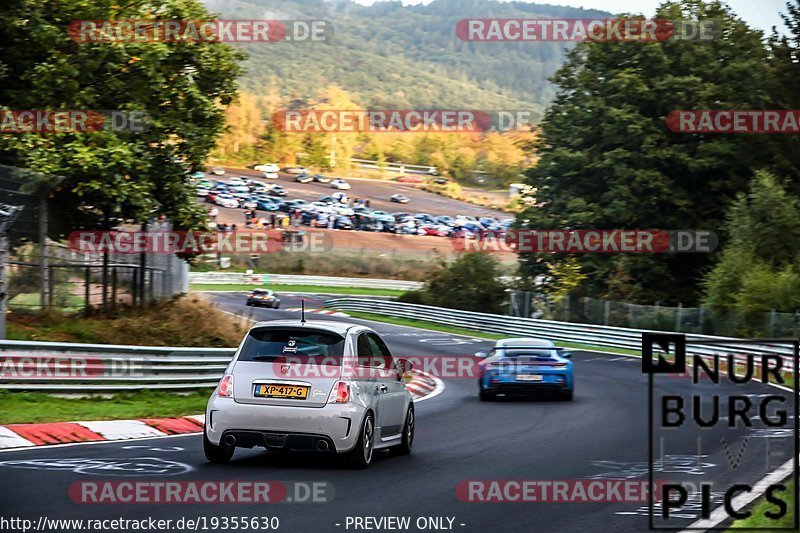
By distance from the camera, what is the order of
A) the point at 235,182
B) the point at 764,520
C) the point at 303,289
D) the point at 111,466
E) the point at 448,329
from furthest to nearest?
the point at 235,182, the point at 303,289, the point at 448,329, the point at 111,466, the point at 764,520

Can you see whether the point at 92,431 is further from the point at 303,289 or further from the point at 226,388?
the point at 303,289

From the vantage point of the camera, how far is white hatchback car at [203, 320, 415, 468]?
38.8 feet

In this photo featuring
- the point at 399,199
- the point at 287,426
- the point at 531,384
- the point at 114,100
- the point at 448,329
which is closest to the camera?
the point at 287,426

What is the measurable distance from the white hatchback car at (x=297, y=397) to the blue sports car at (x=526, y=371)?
32.3 ft

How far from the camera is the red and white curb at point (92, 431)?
13.8m

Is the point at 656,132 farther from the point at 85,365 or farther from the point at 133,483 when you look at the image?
the point at 133,483

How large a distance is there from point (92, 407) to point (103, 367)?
5.35ft

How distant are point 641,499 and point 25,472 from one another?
558 centimetres

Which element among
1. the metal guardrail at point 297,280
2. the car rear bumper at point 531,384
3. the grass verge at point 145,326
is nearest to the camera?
the grass verge at point 145,326

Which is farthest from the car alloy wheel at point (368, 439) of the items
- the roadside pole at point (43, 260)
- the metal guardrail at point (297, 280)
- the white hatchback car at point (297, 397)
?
the metal guardrail at point (297, 280)

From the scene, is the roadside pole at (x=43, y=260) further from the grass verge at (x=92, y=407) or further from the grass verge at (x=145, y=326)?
the grass verge at (x=92, y=407)

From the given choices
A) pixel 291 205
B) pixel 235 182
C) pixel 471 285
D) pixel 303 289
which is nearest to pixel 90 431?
pixel 471 285

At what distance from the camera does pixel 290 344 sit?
12328 mm

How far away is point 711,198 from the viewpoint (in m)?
54.6
